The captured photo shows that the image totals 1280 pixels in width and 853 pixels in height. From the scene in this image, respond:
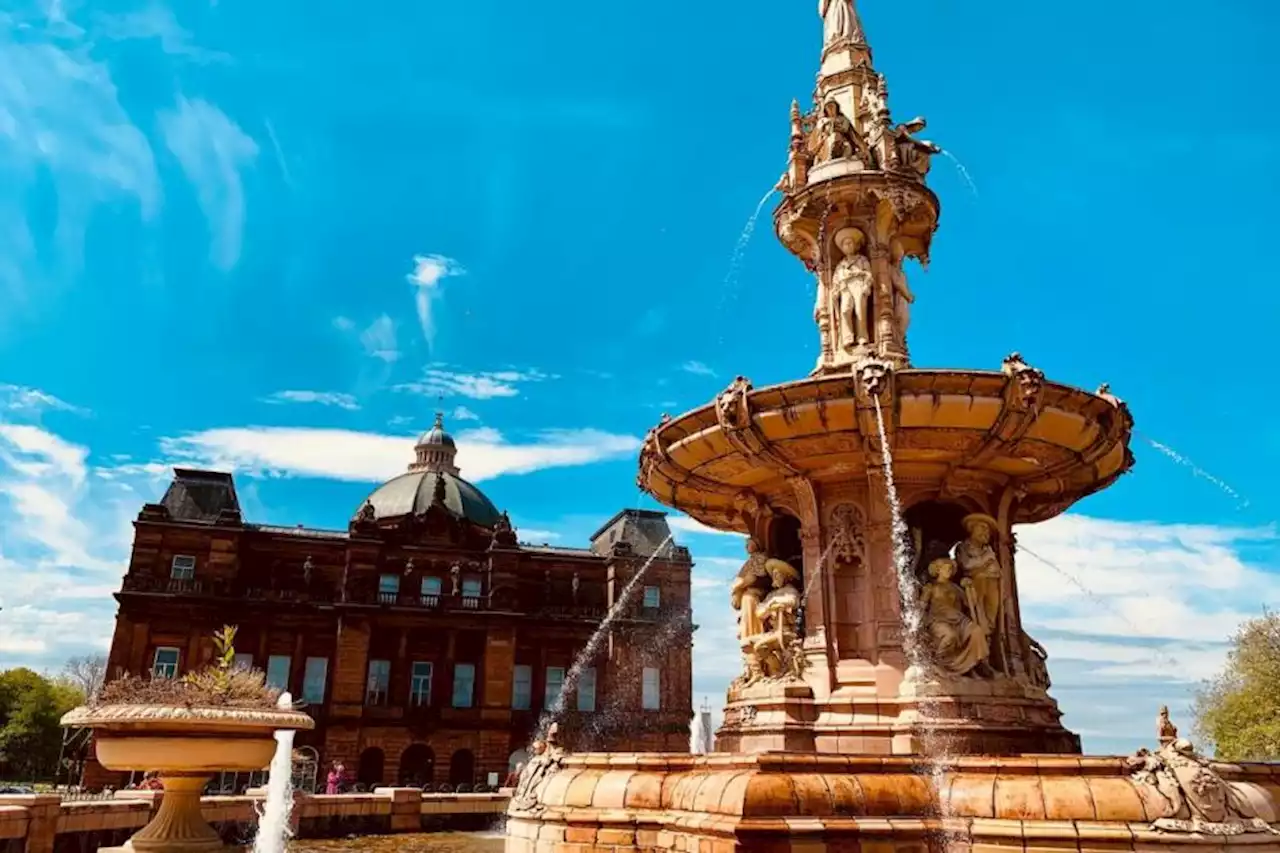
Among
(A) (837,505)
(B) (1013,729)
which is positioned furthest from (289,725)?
(B) (1013,729)

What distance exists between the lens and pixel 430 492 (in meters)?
57.5

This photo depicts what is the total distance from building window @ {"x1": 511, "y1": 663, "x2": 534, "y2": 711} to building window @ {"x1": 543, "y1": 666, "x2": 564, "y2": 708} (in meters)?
0.79

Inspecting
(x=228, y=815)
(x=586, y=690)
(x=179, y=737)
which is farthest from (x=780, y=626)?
(x=586, y=690)

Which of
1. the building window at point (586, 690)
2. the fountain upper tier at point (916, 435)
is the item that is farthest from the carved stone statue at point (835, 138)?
the building window at point (586, 690)

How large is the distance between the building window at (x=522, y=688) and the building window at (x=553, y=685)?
31.2 inches

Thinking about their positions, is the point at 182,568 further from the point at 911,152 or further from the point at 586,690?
the point at 911,152

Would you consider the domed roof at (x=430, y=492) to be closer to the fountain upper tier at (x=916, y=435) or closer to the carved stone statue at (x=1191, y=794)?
the fountain upper tier at (x=916, y=435)

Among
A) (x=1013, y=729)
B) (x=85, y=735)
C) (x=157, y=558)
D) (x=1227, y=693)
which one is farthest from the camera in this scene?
(x=157, y=558)

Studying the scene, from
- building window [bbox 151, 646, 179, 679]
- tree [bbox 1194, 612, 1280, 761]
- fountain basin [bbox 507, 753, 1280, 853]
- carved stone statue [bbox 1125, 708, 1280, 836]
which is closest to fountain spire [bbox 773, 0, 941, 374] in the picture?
fountain basin [bbox 507, 753, 1280, 853]

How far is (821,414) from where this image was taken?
29.9ft

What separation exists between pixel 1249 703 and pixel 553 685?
104 feet

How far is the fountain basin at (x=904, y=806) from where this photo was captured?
21.6 ft

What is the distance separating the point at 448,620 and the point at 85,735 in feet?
56.9

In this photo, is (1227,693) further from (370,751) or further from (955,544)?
(370,751)
